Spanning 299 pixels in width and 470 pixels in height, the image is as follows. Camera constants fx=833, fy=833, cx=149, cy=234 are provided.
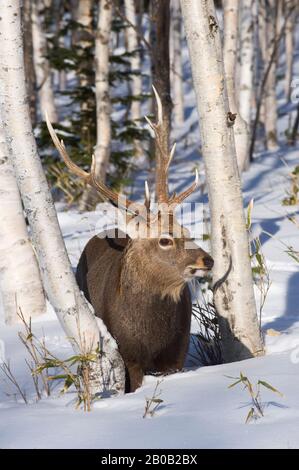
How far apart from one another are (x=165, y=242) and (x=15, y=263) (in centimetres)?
179

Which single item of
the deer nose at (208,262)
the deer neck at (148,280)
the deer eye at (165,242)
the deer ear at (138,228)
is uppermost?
the deer ear at (138,228)

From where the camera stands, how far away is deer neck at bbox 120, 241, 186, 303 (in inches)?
207

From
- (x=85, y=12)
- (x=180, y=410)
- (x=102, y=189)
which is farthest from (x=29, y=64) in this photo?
(x=180, y=410)

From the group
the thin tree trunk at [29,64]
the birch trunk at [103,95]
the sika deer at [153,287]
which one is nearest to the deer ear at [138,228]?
the sika deer at [153,287]

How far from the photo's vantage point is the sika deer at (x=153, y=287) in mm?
5164

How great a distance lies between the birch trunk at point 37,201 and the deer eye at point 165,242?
77cm

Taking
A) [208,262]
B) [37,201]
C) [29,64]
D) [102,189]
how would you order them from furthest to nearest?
[29,64], [102,189], [208,262], [37,201]

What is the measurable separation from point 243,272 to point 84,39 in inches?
381

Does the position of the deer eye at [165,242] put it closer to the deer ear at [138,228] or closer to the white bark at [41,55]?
the deer ear at [138,228]

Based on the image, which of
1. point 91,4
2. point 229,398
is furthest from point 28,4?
point 229,398

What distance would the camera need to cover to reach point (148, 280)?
531 centimetres

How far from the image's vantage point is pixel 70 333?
4.64 metres

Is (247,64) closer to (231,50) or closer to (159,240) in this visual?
(231,50)

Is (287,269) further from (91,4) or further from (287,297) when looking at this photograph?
(91,4)
